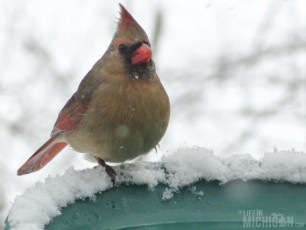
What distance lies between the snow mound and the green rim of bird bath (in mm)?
24

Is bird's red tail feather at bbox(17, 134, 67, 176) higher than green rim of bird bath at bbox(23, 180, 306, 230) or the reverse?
higher

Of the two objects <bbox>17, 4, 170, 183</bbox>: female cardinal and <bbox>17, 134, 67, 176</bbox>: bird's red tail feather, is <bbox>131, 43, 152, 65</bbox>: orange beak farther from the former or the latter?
<bbox>17, 134, 67, 176</bbox>: bird's red tail feather

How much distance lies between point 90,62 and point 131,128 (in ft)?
8.93

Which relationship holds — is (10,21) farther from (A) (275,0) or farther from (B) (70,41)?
→ (A) (275,0)

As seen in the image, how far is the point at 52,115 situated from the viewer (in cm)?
486

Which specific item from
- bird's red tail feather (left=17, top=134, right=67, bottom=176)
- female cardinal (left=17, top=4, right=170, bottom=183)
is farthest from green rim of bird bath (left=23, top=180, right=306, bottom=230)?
bird's red tail feather (left=17, top=134, right=67, bottom=176)

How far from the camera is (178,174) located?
234 cm

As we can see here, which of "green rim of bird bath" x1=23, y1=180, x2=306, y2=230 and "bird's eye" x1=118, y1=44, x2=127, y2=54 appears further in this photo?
"bird's eye" x1=118, y1=44, x2=127, y2=54

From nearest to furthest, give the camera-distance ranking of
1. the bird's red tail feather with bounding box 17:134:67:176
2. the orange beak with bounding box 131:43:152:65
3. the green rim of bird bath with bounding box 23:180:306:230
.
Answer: the green rim of bird bath with bounding box 23:180:306:230
the orange beak with bounding box 131:43:152:65
the bird's red tail feather with bounding box 17:134:67:176

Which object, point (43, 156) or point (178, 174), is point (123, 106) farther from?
point (178, 174)

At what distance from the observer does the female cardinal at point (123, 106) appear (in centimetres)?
295

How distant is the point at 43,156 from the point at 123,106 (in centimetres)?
54

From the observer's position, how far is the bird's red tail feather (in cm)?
326

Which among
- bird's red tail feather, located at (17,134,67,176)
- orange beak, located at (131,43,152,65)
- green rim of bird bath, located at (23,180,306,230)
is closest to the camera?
green rim of bird bath, located at (23,180,306,230)
